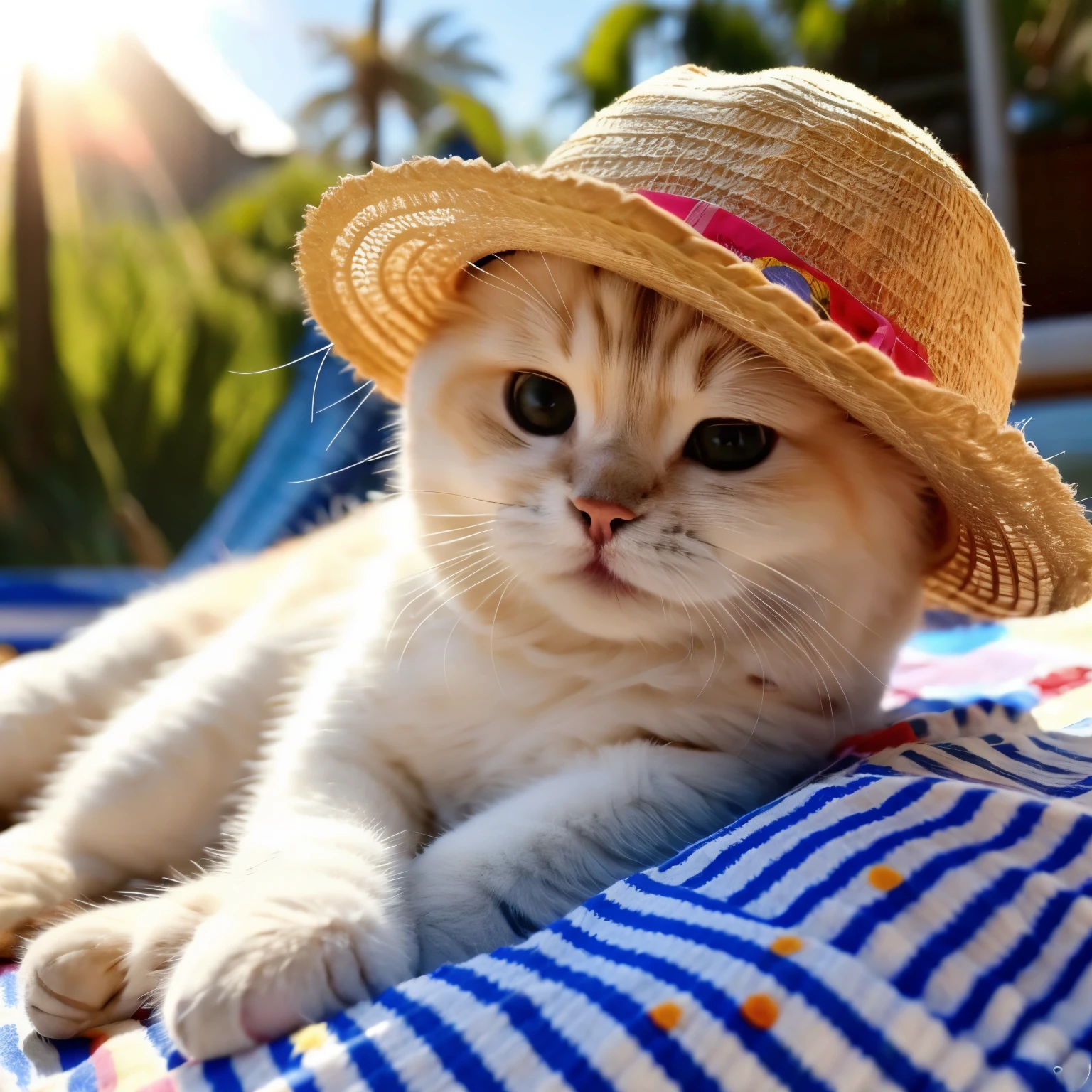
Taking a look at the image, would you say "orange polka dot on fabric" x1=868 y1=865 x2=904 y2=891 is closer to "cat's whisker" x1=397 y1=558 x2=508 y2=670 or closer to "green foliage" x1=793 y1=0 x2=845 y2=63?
"cat's whisker" x1=397 y1=558 x2=508 y2=670

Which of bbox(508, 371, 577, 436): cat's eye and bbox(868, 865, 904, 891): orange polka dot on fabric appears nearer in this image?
bbox(868, 865, 904, 891): orange polka dot on fabric

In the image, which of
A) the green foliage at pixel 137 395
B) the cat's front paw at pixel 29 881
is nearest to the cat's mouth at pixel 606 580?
the cat's front paw at pixel 29 881

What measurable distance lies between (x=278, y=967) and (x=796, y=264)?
1.89 ft

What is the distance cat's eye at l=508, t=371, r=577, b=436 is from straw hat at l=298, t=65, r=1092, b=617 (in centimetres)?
12

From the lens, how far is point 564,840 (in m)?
0.73

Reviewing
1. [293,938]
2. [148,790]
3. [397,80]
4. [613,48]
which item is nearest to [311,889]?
[293,938]

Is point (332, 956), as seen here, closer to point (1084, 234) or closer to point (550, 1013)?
point (550, 1013)

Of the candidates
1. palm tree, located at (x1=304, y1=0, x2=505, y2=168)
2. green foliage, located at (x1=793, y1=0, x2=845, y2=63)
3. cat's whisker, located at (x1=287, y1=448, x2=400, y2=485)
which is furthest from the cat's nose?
palm tree, located at (x1=304, y1=0, x2=505, y2=168)

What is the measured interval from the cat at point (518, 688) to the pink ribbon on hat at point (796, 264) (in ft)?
0.32

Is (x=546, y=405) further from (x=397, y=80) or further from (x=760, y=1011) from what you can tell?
(x=397, y=80)

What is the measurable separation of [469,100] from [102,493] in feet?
15.6

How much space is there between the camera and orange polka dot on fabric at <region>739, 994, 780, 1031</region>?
1.51 ft

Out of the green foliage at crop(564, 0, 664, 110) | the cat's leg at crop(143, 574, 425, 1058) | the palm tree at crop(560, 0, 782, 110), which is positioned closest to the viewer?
the cat's leg at crop(143, 574, 425, 1058)

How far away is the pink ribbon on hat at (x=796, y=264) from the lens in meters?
0.65
